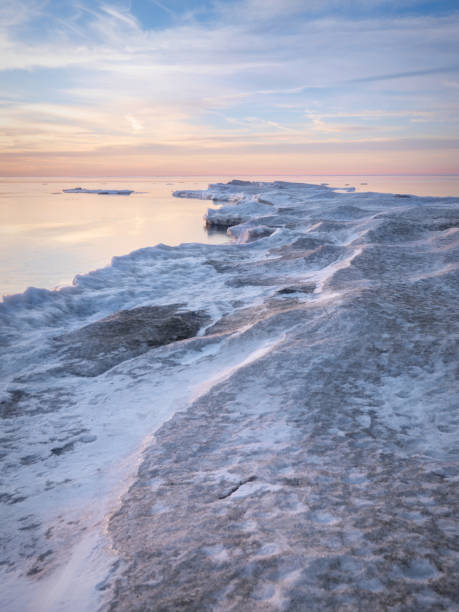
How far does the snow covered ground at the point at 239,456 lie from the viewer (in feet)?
7.09

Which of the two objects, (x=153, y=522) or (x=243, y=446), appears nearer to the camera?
(x=153, y=522)

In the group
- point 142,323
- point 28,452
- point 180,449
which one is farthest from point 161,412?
point 142,323

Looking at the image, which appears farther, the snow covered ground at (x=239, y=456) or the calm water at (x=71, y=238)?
the calm water at (x=71, y=238)

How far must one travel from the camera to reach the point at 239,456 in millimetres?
3439

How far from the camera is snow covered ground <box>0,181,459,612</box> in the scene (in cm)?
216

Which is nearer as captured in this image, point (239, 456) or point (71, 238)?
point (239, 456)

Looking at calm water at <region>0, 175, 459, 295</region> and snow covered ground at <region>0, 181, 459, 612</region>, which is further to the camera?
calm water at <region>0, 175, 459, 295</region>

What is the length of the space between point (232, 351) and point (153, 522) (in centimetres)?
354

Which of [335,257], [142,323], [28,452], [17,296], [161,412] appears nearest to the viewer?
[28,452]

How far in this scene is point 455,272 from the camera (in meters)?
8.79

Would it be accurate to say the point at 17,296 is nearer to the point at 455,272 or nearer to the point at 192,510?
the point at 192,510

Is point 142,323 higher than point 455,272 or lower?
lower

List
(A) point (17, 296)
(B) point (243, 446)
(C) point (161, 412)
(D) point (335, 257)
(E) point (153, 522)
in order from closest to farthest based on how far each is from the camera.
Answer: (E) point (153, 522), (B) point (243, 446), (C) point (161, 412), (A) point (17, 296), (D) point (335, 257)

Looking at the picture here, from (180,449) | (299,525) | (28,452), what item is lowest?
(28,452)
